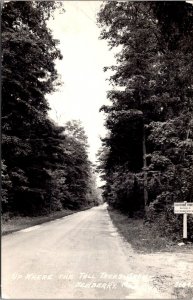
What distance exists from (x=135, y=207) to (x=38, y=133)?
33.0 ft

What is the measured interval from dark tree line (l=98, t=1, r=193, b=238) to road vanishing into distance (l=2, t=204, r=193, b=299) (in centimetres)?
304

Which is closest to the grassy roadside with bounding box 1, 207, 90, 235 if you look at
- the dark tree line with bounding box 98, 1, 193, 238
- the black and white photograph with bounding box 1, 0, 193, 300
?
the black and white photograph with bounding box 1, 0, 193, 300

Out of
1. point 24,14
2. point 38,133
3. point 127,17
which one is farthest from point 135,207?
point 24,14

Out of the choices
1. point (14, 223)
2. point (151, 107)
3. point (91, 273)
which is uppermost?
point (151, 107)

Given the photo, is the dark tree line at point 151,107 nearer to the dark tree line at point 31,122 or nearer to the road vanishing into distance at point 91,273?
the dark tree line at point 31,122

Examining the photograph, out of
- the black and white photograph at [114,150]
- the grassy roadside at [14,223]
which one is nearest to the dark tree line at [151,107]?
the black and white photograph at [114,150]

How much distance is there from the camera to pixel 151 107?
2041 centimetres

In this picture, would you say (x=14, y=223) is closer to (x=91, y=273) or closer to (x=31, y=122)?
(x=31, y=122)

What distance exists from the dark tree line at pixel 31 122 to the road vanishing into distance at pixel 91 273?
2.17 meters

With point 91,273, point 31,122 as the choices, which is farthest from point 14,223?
point 91,273

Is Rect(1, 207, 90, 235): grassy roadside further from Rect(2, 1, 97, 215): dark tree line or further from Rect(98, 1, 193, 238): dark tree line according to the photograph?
Rect(98, 1, 193, 238): dark tree line

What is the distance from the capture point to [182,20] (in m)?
6.16

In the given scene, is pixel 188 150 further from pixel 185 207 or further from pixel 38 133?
pixel 38 133

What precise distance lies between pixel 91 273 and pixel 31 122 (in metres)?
10.3
